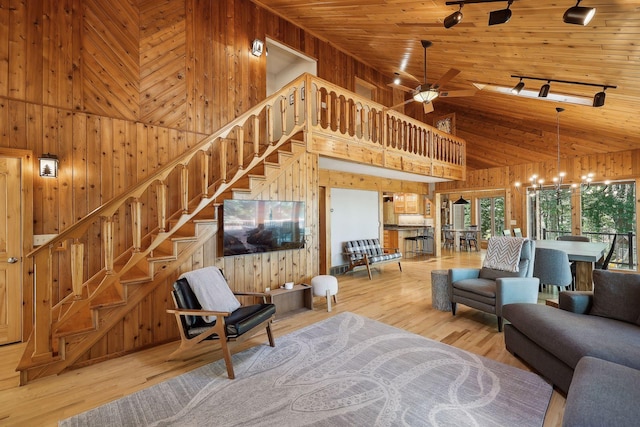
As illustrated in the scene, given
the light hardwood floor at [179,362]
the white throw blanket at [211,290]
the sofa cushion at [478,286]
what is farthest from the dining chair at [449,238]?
the white throw blanket at [211,290]

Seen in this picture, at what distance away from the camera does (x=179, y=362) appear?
2869 millimetres

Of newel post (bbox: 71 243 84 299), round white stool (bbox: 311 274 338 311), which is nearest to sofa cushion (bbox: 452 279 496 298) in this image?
round white stool (bbox: 311 274 338 311)

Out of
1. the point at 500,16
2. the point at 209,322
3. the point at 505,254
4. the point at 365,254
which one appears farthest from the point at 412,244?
the point at 209,322

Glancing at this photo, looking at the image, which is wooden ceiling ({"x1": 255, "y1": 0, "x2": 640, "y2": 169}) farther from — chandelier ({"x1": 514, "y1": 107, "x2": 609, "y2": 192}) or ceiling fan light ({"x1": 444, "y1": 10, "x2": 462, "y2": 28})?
ceiling fan light ({"x1": 444, "y1": 10, "x2": 462, "y2": 28})

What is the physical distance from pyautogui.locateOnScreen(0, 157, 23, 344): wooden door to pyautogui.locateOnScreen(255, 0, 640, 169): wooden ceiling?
4.73 m

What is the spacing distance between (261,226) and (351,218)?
3775 mm

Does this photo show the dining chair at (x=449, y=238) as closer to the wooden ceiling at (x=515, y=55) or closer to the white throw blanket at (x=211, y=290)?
the wooden ceiling at (x=515, y=55)

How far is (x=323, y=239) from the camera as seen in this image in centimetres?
673

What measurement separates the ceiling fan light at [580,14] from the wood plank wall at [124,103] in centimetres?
330

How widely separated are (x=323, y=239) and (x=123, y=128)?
14.2ft

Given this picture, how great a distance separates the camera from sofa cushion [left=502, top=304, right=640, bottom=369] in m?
1.97

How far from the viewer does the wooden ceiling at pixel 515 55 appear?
3074 millimetres

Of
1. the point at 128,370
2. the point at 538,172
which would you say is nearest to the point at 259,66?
the point at 128,370

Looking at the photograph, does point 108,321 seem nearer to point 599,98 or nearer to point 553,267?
point 553,267
